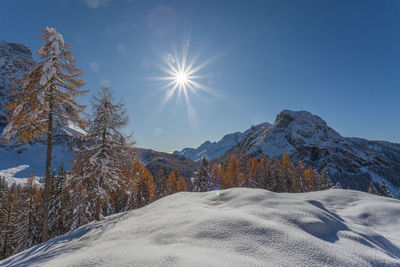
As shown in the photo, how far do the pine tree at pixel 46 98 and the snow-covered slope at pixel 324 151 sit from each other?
105743 mm

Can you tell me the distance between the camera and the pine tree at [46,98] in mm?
9594

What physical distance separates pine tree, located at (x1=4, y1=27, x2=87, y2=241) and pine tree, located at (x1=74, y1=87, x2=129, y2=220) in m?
2.19

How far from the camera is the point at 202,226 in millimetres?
Answer: 3545

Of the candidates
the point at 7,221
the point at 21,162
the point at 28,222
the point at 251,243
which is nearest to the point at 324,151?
the point at 251,243

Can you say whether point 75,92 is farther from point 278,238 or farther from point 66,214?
point 66,214

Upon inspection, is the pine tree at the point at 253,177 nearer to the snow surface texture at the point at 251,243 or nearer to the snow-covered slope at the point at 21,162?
the snow surface texture at the point at 251,243

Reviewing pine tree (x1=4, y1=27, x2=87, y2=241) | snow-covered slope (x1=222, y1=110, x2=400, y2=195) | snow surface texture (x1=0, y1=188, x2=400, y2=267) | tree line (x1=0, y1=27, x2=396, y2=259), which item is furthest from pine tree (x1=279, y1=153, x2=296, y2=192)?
snow-covered slope (x1=222, y1=110, x2=400, y2=195)

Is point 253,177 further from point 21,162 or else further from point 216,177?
point 21,162

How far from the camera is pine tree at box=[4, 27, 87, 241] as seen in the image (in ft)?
31.5

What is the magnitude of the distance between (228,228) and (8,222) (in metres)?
34.3

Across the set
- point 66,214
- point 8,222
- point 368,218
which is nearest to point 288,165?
point 368,218

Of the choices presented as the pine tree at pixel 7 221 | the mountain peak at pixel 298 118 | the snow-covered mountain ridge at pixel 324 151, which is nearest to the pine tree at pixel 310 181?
the snow-covered mountain ridge at pixel 324 151

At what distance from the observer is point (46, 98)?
10266mm

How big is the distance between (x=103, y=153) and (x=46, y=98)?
16.3ft
